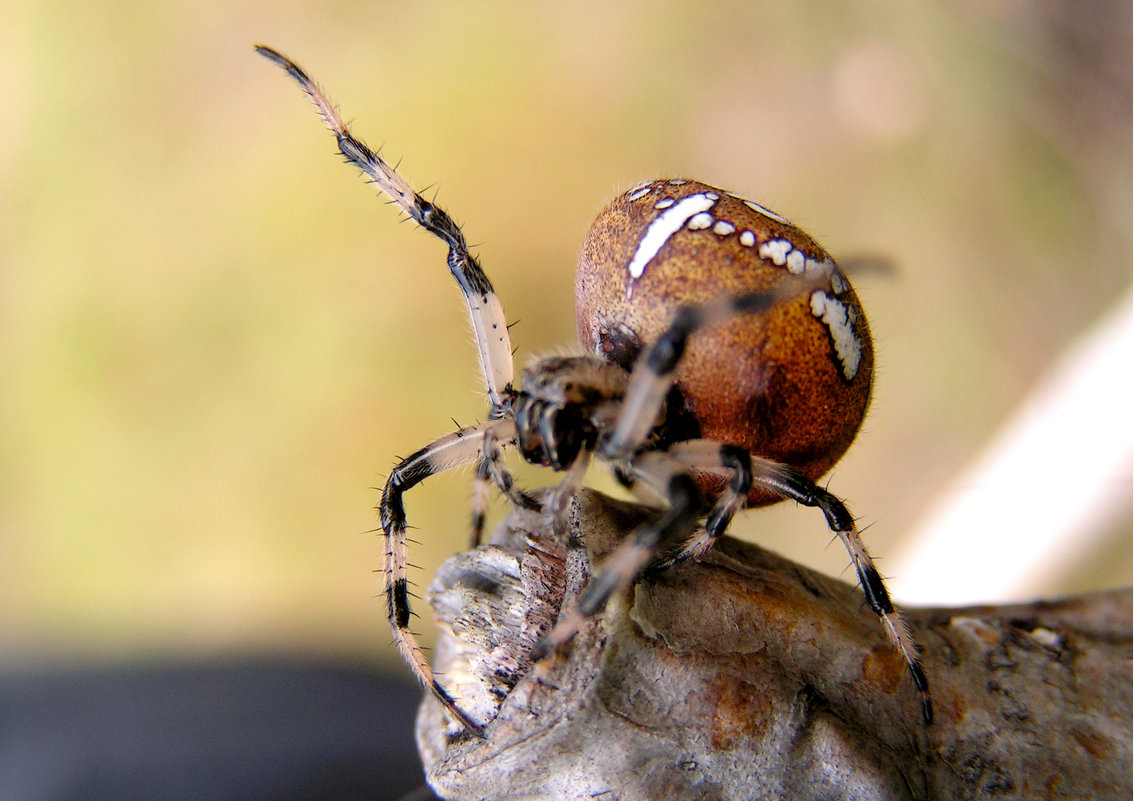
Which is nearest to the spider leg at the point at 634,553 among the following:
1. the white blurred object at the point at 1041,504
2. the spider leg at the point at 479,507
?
the spider leg at the point at 479,507

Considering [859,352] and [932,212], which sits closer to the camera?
[859,352]

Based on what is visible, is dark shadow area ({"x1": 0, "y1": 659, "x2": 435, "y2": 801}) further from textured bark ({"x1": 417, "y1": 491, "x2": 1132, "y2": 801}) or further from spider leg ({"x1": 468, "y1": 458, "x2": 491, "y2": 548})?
textured bark ({"x1": 417, "y1": 491, "x2": 1132, "y2": 801})

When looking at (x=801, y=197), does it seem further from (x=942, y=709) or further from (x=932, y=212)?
(x=942, y=709)

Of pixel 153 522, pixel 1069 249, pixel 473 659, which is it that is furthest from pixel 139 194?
pixel 1069 249

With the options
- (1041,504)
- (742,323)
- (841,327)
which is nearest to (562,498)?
(742,323)

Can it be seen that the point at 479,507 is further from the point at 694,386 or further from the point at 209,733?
the point at 209,733

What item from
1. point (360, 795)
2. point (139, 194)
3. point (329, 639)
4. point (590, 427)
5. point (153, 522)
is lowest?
point (360, 795)

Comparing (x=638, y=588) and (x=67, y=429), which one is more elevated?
(x=67, y=429)
